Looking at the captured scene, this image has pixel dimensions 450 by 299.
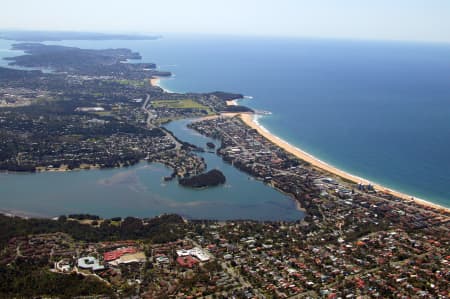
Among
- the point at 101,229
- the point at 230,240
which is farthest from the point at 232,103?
the point at 230,240

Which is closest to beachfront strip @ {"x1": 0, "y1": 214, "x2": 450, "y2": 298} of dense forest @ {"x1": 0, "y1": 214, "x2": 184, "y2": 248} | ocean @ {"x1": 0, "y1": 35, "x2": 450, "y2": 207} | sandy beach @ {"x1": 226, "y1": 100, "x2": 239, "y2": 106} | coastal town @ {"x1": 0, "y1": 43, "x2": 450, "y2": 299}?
coastal town @ {"x1": 0, "y1": 43, "x2": 450, "y2": 299}

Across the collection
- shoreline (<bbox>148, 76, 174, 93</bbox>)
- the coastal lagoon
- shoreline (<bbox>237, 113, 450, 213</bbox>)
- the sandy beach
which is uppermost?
shoreline (<bbox>148, 76, 174, 93</bbox>)

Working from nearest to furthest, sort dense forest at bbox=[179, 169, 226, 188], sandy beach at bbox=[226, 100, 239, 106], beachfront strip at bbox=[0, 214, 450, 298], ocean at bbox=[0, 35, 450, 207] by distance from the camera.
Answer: beachfront strip at bbox=[0, 214, 450, 298] → dense forest at bbox=[179, 169, 226, 188] → ocean at bbox=[0, 35, 450, 207] → sandy beach at bbox=[226, 100, 239, 106]

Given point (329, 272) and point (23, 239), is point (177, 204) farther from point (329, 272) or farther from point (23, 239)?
point (329, 272)

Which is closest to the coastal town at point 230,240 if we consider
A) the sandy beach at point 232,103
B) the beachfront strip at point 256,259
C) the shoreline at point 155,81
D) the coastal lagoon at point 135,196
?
the beachfront strip at point 256,259

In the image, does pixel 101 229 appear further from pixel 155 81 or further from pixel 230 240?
pixel 155 81

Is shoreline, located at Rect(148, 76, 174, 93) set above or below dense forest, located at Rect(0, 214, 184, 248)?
above

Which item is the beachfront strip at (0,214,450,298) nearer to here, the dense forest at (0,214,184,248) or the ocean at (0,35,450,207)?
the dense forest at (0,214,184,248)
